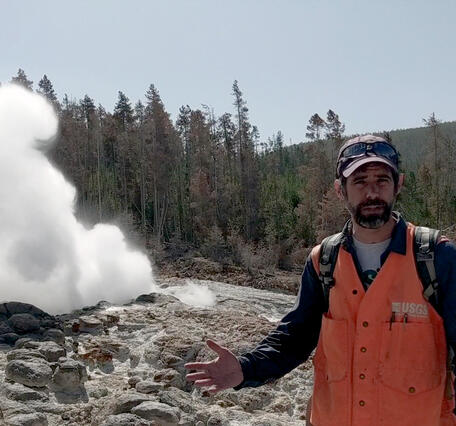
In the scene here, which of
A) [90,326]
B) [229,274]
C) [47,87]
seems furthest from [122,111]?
[90,326]

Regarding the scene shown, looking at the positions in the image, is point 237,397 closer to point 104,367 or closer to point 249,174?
point 104,367

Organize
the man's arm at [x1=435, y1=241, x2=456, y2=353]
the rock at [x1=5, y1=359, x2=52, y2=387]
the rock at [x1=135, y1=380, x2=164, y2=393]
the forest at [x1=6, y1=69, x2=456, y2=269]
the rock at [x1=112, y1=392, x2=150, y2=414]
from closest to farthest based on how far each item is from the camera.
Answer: the man's arm at [x1=435, y1=241, x2=456, y2=353], the rock at [x1=112, y1=392, x2=150, y2=414], the rock at [x1=135, y1=380, x2=164, y2=393], the rock at [x1=5, y1=359, x2=52, y2=387], the forest at [x1=6, y1=69, x2=456, y2=269]

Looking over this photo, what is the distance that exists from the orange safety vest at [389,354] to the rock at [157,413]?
4.14 m

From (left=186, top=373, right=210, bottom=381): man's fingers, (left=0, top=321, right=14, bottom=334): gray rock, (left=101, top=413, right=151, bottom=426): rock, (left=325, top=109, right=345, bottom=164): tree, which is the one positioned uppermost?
(left=325, top=109, right=345, bottom=164): tree

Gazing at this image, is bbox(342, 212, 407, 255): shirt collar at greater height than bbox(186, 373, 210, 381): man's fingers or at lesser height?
greater

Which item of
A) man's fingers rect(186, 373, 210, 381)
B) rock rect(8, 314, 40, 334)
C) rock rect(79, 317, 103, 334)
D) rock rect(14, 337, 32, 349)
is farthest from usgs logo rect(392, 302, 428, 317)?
rock rect(79, 317, 103, 334)

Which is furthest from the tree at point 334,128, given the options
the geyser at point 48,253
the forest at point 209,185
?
the geyser at point 48,253

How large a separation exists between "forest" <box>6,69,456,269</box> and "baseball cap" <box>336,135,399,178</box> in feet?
Result: 84.8

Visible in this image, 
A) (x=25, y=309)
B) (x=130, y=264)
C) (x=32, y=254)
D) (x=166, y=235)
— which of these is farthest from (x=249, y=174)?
(x=25, y=309)

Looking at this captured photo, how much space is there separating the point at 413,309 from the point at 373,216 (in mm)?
410

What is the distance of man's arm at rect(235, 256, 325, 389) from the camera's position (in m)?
2.51

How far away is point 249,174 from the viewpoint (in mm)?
38312

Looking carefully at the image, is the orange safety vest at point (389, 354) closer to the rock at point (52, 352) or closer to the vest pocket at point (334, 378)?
the vest pocket at point (334, 378)

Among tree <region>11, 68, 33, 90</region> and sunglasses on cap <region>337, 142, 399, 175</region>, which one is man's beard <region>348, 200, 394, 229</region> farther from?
tree <region>11, 68, 33, 90</region>
